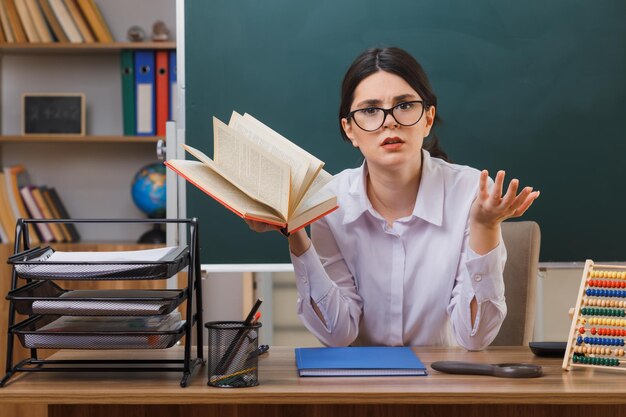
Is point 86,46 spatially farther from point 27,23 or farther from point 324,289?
point 324,289

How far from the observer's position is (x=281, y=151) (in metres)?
1.35

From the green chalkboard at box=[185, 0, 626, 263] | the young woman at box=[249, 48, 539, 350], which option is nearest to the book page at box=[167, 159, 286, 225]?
the young woman at box=[249, 48, 539, 350]

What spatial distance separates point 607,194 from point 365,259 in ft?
3.67

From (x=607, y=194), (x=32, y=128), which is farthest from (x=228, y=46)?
(x=32, y=128)

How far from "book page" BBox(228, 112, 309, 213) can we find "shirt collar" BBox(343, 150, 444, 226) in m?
0.51

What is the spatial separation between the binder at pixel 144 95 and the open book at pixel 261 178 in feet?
7.62

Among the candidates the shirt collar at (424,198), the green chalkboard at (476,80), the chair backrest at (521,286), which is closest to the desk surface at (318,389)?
the shirt collar at (424,198)

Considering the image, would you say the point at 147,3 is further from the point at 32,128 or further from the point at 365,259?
the point at 365,259

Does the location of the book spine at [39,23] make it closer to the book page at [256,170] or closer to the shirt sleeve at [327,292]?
the shirt sleeve at [327,292]

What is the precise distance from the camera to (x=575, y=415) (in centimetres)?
132

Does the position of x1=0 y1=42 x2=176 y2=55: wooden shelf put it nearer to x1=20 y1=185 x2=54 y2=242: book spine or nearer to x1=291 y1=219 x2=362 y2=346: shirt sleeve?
x1=20 y1=185 x2=54 y2=242: book spine

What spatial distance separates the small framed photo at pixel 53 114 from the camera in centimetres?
370

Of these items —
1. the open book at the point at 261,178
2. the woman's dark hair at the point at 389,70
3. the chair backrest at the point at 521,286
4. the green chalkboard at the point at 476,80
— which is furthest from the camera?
the green chalkboard at the point at 476,80

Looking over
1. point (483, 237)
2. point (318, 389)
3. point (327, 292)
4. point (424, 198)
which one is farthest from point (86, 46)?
point (318, 389)
